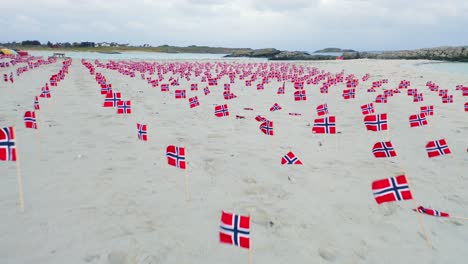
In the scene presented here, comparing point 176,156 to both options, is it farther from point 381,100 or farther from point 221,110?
point 381,100

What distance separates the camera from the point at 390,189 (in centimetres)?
500

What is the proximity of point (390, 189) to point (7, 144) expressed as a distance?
6228 millimetres

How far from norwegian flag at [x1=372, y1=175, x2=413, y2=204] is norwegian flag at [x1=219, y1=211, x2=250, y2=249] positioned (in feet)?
7.16

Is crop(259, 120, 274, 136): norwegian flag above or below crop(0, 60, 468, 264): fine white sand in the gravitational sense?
above

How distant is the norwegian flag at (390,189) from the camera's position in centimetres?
493

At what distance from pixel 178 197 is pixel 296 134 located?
583 centimetres

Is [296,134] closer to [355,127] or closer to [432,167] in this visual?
[355,127]

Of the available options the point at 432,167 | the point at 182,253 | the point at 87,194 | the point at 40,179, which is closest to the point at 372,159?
the point at 432,167

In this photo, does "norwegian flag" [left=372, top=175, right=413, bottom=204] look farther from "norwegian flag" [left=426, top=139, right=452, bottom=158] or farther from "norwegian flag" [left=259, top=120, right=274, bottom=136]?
"norwegian flag" [left=259, top=120, right=274, bottom=136]

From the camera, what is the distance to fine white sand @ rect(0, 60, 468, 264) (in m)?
4.62

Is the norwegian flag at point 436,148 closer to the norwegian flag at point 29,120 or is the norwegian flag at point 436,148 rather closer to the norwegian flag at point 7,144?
the norwegian flag at point 7,144

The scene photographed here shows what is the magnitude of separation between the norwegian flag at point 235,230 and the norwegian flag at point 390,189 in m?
2.18

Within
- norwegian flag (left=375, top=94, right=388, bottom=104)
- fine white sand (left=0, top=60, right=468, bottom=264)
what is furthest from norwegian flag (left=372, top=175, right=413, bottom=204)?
norwegian flag (left=375, top=94, right=388, bottom=104)

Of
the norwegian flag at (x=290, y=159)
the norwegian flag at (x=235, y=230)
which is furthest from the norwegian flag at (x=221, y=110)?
the norwegian flag at (x=235, y=230)
